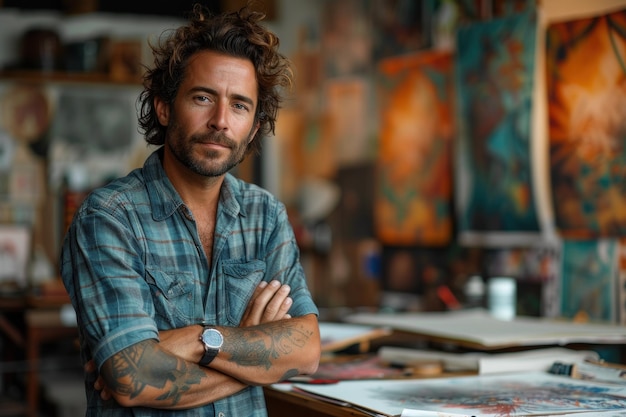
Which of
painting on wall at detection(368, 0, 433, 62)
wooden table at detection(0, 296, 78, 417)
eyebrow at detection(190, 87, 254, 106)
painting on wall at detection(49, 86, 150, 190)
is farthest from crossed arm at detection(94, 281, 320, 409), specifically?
painting on wall at detection(49, 86, 150, 190)

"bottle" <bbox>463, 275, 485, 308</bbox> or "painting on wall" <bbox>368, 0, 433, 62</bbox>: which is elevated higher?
"painting on wall" <bbox>368, 0, 433, 62</bbox>

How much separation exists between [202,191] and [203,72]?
0.91ft

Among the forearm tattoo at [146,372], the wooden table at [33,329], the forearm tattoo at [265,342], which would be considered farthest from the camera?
the wooden table at [33,329]

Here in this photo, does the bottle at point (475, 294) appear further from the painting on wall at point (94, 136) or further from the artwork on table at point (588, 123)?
the painting on wall at point (94, 136)

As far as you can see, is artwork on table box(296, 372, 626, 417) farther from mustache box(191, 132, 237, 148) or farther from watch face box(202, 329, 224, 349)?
mustache box(191, 132, 237, 148)

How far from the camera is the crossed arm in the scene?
1781 mm

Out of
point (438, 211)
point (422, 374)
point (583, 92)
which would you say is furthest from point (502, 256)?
point (422, 374)

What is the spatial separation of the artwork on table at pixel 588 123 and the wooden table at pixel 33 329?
2.68 metres

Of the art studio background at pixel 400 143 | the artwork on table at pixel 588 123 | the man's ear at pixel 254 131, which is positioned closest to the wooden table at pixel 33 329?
the art studio background at pixel 400 143

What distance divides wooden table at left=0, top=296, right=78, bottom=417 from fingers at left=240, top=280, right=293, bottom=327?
114 inches

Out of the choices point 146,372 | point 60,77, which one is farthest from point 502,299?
point 60,77

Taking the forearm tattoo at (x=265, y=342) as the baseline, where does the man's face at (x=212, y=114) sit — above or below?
above

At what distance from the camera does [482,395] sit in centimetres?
211

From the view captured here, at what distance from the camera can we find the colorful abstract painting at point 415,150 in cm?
429
